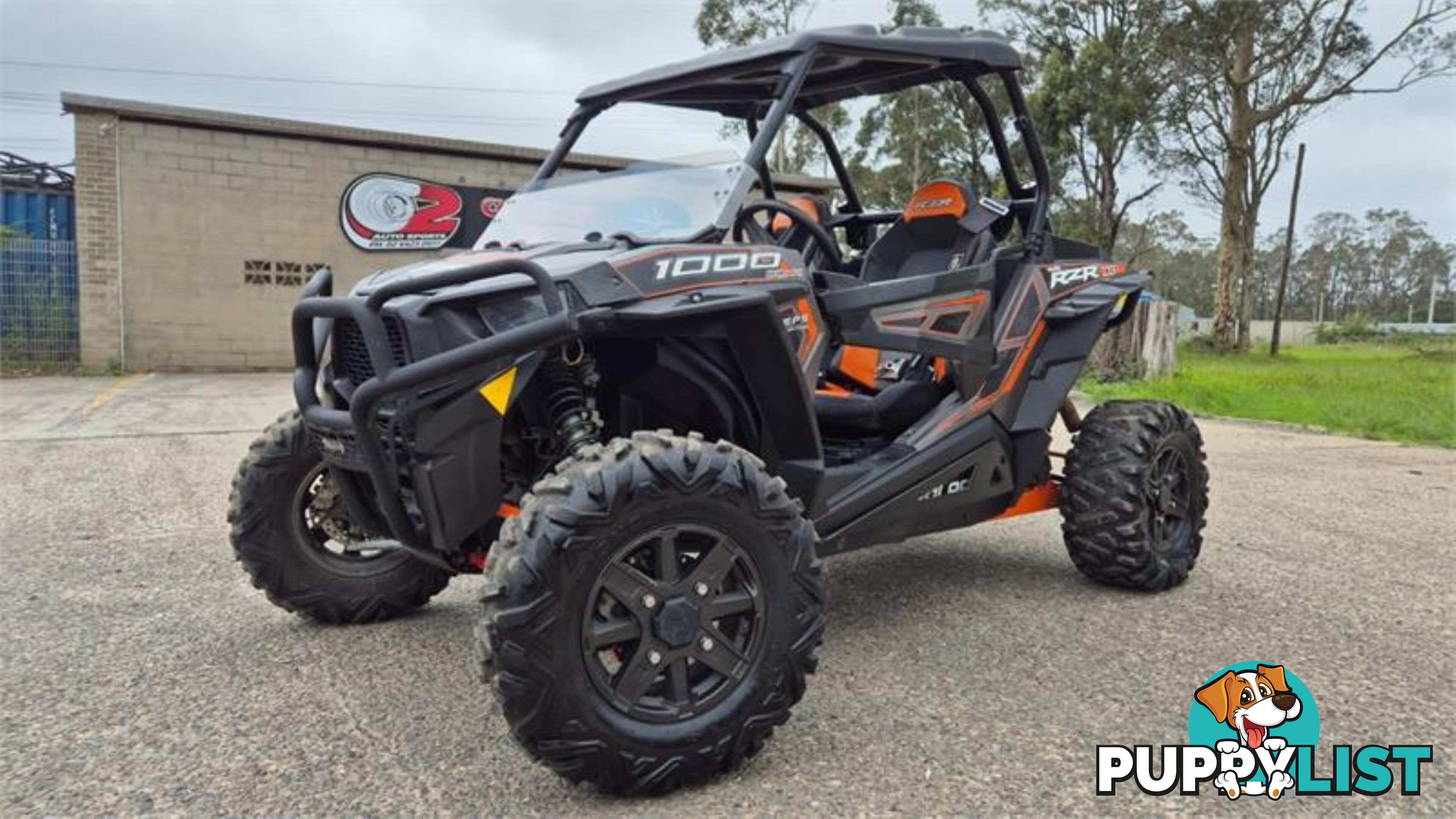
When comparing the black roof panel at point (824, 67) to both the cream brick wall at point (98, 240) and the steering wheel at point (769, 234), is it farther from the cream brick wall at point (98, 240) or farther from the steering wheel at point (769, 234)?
the cream brick wall at point (98, 240)

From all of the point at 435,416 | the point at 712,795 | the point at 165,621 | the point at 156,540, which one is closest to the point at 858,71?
the point at 435,416

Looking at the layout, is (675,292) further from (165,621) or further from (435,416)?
(165,621)

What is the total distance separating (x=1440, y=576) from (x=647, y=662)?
4.35m

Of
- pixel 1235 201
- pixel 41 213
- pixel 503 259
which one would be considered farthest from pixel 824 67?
pixel 1235 201

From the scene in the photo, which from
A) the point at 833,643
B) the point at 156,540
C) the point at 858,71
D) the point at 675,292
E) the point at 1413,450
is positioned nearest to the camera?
the point at 675,292

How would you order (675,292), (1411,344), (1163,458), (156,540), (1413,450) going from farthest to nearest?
(1411,344) → (1413,450) → (156,540) → (1163,458) → (675,292)

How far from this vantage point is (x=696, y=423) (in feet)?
11.5

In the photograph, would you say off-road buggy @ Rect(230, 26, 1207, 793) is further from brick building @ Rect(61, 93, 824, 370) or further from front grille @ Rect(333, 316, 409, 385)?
brick building @ Rect(61, 93, 824, 370)

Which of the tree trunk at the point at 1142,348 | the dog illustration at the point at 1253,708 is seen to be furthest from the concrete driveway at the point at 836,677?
the tree trunk at the point at 1142,348

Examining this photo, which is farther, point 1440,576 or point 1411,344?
point 1411,344

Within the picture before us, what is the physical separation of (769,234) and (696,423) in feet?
4.03

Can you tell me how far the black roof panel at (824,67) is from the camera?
12.1 feet

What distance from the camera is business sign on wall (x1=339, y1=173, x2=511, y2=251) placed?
59.6ft

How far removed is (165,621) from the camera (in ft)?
13.4
